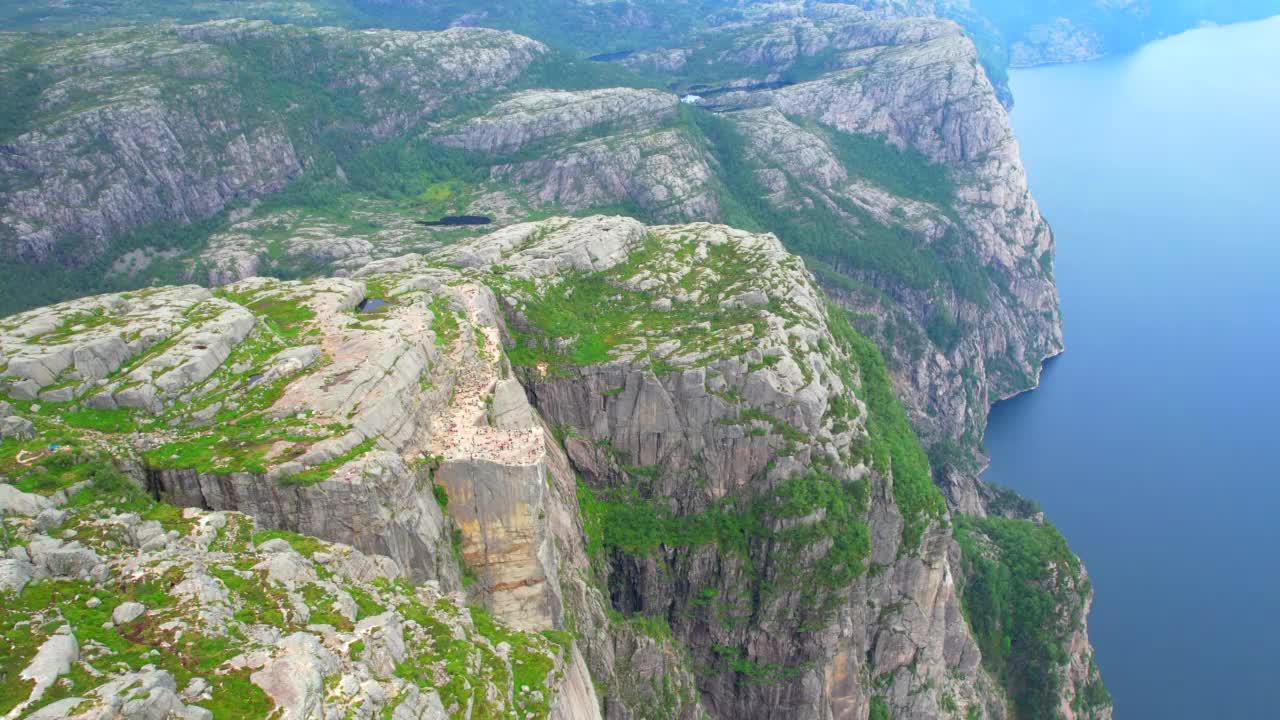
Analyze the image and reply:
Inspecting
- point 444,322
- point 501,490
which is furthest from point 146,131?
point 501,490

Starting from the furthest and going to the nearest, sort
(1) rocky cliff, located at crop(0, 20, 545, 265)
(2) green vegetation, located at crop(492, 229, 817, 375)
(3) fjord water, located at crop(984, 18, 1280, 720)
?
1. (1) rocky cliff, located at crop(0, 20, 545, 265)
2. (3) fjord water, located at crop(984, 18, 1280, 720)
3. (2) green vegetation, located at crop(492, 229, 817, 375)

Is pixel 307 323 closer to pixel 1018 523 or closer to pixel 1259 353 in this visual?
pixel 1018 523

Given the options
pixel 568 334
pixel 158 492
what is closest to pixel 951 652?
pixel 568 334

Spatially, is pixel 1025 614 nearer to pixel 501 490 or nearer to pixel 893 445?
pixel 893 445

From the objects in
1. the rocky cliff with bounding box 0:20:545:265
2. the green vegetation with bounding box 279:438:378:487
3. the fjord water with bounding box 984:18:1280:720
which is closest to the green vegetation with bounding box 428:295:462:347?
the green vegetation with bounding box 279:438:378:487

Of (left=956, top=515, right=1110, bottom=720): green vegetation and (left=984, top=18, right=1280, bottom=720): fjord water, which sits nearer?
(left=956, top=515, right=1110, bottom=720): green vegetation

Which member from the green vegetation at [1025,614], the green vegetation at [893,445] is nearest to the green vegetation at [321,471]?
the green vegetation at [893,445]

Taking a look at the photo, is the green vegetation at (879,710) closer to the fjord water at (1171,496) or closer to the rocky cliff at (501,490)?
the rocky cliff at (501,490)

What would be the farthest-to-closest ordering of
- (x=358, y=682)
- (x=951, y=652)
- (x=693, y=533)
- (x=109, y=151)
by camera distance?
(x=109, y=151), (x=951, y=652), (x=693, y=533), (x=358, y=682)

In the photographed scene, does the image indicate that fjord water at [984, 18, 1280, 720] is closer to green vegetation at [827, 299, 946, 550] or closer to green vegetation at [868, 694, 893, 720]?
green vegetation at [827, 299, 946, 550]
